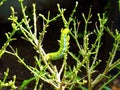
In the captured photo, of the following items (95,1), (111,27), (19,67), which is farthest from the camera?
(95,1)

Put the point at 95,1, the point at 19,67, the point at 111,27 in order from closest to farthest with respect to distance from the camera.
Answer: the point at 111,27 → the point at 19,67 → the point at 95,1

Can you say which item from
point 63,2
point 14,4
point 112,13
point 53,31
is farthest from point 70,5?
point 112,13

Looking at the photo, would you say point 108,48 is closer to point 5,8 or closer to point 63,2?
point 63,2

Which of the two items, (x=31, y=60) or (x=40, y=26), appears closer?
(x=31, y=60)

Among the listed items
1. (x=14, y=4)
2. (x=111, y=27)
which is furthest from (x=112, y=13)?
(x=14, y=4)

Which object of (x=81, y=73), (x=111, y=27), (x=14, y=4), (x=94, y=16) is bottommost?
(x=81, y=73)

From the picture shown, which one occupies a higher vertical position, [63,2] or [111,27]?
[63,2]

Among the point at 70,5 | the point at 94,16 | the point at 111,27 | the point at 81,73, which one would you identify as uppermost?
the point at 70,5

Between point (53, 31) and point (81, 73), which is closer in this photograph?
point (81, 73)

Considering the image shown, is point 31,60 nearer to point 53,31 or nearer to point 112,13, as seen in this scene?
point 53,31
